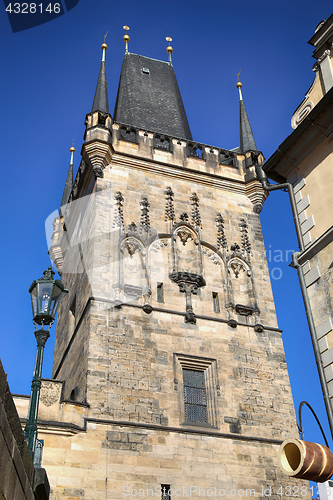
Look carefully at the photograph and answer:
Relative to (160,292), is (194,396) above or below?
below

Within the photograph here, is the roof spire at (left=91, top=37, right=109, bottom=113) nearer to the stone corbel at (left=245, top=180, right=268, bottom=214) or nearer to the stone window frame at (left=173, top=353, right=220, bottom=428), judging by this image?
the stone corbel at (left=245, top=180, right=268, bottom=214)

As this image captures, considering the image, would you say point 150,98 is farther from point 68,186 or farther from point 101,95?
point 68,186

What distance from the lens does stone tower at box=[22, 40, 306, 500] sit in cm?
1169

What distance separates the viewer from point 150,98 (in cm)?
2161

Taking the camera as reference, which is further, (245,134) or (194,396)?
(245,134)

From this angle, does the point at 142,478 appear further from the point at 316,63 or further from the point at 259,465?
the point at 316,63

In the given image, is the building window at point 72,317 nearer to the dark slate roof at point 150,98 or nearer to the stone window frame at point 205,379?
the stone window frame at point 205,379

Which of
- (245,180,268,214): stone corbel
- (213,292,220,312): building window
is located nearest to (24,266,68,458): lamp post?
(213,292,220,312): building window

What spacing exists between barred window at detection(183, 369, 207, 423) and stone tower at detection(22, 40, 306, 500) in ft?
0.08

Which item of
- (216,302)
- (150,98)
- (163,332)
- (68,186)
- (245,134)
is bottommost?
(163,332)

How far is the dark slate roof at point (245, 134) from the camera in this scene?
18.9 metres

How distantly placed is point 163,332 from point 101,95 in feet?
26.9

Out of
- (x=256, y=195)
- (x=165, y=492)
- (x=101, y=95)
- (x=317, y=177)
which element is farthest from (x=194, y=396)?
(x=101, y=95)

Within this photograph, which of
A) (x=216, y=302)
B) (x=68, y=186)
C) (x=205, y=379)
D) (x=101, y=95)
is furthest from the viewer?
(x=68, y=186)
